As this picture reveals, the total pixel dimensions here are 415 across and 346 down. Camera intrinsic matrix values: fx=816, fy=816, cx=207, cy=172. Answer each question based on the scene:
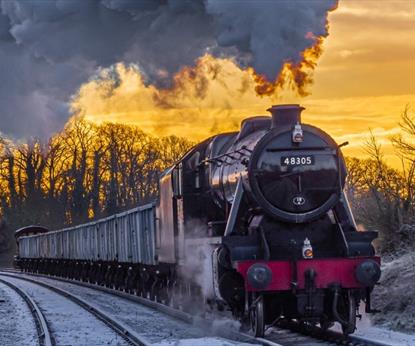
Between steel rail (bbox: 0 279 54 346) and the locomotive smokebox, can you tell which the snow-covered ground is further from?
the locomotive smokebox

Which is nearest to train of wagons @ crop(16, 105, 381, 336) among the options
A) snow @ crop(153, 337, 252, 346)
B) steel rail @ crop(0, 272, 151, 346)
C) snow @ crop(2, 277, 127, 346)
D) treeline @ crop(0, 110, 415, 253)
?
snow @ crop(153, 337, 252, 346)

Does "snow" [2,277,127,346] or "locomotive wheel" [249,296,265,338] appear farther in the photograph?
"snow" [2,277,127,346]

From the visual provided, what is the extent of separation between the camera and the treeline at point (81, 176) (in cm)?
6288

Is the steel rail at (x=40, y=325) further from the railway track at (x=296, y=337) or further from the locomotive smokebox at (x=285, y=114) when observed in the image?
the locomotive smokebox at (x=285, y=114)

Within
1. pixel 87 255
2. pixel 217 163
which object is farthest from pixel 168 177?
pixel 87 255

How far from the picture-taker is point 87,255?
31.9m

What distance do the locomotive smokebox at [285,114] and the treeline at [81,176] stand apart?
4956 cm

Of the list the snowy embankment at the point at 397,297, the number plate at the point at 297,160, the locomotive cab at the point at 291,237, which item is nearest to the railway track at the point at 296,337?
the locomotive cab at the point at 291,237

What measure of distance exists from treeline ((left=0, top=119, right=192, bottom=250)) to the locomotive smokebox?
1951 inches

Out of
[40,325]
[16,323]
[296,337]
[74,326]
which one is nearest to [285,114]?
[296,337]

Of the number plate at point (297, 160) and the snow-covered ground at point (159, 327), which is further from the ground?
the number plate at point (297, 160)

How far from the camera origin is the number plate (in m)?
11.6

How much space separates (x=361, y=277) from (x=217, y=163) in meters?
3.30

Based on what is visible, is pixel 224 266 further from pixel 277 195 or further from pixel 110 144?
pixel 110 144
